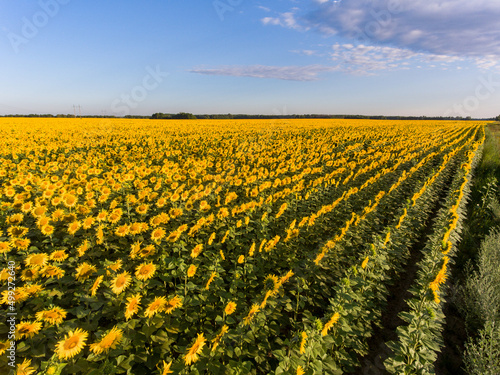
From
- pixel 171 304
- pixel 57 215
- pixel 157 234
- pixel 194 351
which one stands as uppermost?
pixel 57 215

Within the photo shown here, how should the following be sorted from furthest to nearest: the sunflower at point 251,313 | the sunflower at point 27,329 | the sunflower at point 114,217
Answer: the sunflower at point 114,217 → the sunflower at point 251,313 → the sunflower at point 27,329

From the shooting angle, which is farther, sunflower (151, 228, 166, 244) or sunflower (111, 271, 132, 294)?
sunflower (151, 228, 166, 244)

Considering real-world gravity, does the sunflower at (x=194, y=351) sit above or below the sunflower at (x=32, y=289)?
below

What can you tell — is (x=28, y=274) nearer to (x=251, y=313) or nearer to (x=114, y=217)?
(x=114, y=217)

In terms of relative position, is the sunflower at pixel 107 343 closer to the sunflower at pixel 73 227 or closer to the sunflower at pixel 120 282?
the sunflower at pixel 120 282

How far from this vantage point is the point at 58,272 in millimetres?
3020

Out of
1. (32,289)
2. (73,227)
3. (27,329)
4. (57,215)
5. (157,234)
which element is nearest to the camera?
(27,329)

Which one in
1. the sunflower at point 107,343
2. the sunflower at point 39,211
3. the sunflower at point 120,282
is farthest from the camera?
the sunflower at point 39,211

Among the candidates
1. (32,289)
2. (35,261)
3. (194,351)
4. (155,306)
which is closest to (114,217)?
(35,261)

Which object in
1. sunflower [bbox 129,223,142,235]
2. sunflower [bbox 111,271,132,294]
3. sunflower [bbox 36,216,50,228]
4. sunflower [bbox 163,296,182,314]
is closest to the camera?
sunflower [bbox 163,296,182,314]

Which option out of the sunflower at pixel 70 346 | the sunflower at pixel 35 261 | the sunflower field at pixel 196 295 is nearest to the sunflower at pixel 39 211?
the sunflower field at pixel 196 295

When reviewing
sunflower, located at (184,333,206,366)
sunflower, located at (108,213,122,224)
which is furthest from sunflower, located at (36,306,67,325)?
sunflower, located at (108,213,122,224)

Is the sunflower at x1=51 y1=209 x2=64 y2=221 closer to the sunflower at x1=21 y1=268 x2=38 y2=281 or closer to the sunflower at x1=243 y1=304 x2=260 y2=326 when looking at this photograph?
the sunflower at x1=21 y1=268 x2=38 y2=281

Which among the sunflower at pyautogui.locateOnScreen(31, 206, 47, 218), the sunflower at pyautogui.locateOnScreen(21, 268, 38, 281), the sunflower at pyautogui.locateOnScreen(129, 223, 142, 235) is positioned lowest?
the sunflower at pyautogui.locateOnScreen(21, 268, 38, 281)
